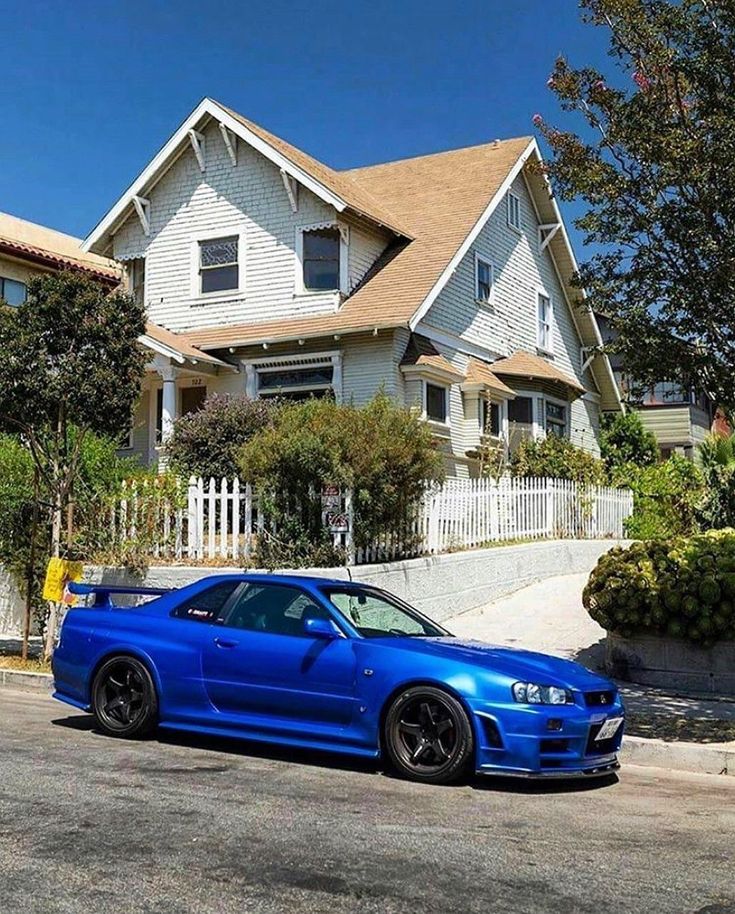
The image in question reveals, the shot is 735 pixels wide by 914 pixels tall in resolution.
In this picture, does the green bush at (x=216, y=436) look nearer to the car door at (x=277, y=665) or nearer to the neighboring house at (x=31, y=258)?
the neighboring house at (x=31, y=258)

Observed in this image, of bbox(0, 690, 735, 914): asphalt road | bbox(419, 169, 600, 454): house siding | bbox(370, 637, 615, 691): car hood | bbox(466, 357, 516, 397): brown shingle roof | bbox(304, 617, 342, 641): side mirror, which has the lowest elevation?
bbox(0, 690, 735, 914): asphalt road

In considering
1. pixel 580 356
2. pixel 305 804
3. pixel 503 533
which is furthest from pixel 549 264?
pixel 305 804

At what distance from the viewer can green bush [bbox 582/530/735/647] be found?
10.7 metres

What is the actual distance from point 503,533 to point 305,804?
1184 cm

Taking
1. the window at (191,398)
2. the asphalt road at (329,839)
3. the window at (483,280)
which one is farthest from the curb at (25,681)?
the window at (483,280)

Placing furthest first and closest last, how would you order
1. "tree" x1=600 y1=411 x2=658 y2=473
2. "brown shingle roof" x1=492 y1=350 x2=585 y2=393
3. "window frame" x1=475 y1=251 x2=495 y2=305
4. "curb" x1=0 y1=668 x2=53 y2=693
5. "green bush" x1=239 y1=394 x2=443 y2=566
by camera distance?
1. "tree" x1=600 y1=411 x2=658 y2=473
2. "brown shingle roof" x1=492 y1=350 x2=585 y2=393
3. "window frame" x1=475 y1=251 x2=495 y2=305
4. "green bush" x1=239 y1=394 x2=443 y2=566
5. "curb" x1=0 y1=668 x2=53 y2=693

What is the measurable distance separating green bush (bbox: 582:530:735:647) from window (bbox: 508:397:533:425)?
13.1m

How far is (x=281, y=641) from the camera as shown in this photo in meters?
7.88

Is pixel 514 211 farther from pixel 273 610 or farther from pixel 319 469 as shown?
pixel 273 610

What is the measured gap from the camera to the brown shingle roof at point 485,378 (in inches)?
905

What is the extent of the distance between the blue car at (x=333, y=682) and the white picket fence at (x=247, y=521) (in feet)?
15.9

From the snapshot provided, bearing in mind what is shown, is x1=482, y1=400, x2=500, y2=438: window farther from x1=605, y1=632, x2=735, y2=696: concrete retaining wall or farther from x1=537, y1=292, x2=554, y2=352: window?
x1=605, y1=632, x2=735, y2=696: concrete retaining wall

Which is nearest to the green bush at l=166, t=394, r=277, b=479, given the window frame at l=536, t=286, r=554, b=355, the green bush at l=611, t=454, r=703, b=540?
the green bush at l=611, t=454, r=703, b=540

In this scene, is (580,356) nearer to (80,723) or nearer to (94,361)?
(94,361)
